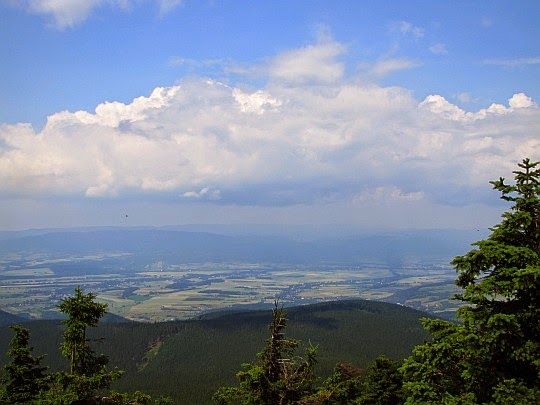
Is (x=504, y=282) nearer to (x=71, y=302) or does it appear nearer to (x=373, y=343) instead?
(x=71, y=302)

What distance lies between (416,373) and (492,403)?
2458mm

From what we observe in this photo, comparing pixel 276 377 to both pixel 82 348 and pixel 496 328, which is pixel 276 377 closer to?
pixel 82 348

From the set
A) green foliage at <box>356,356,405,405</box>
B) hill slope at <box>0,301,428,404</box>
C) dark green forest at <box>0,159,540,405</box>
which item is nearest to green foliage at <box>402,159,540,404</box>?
dark green forest at <box>0,159,540,405</box>

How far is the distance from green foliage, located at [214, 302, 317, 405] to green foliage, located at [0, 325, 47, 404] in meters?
9.33

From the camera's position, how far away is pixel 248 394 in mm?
22938

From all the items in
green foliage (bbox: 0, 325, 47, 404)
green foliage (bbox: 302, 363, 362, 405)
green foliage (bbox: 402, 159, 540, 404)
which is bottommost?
green foliage (bbox: 302, 363, 362, 405)

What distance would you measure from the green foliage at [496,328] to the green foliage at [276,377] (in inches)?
284

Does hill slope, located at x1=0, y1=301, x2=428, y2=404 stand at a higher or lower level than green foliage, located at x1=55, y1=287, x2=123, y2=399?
lower

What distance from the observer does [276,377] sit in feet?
77.3

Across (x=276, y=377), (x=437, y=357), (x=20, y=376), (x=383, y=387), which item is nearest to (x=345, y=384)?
(x=383, y=387)

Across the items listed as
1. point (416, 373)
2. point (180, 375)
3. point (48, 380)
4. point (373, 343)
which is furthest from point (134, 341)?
point (416, 373)

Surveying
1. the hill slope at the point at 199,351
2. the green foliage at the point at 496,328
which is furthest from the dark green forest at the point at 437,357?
the hill slope at the point at 199,351

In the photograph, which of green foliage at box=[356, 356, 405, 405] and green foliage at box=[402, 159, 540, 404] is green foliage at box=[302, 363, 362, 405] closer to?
green foliage at box=[356, 356, 405, 405]

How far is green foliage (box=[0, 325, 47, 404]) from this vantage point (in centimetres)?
2427
